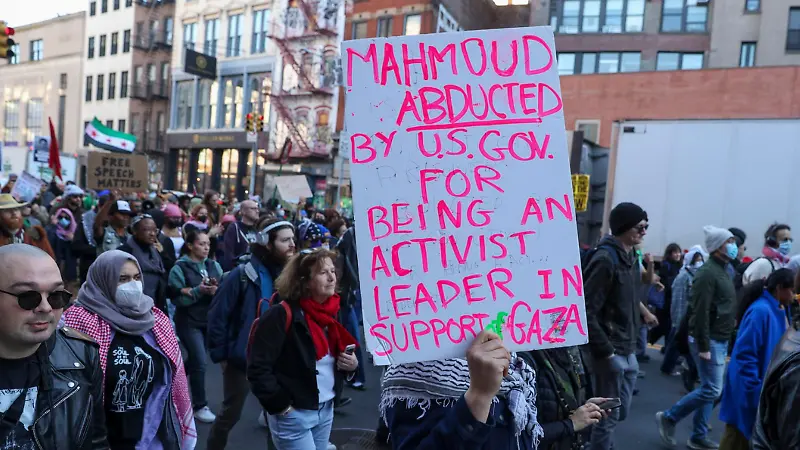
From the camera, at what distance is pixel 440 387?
2.02 meters

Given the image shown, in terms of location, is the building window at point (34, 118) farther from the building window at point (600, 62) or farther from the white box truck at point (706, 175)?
the white box truck at point (706, 175)

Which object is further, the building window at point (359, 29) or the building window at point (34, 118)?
the building window at point (34, 118)

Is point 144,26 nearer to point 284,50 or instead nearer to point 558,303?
point 284,50

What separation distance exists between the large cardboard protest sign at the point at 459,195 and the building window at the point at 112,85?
45.6 meters

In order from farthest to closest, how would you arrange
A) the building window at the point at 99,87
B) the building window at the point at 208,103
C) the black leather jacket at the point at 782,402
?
the building window at the point at 99,87 < the building window at the point at 208,103 < the black leather jacket at the point at 782,402

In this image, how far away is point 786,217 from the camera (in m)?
10.8

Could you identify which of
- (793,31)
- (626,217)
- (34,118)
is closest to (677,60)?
(793,31)

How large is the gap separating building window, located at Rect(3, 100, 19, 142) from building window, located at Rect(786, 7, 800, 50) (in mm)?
53271

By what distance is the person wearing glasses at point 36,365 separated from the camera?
2.05 m

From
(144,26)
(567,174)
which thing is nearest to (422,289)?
(567,174)

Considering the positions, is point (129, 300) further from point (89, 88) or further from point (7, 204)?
point (89, 88)

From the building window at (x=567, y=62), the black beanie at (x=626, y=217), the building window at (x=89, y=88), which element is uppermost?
the building window at (x=567, y=62)

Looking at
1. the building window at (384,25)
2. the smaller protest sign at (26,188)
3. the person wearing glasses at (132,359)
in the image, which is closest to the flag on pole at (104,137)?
the smaller protest sign at (26,188)

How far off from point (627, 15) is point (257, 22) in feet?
65.4
